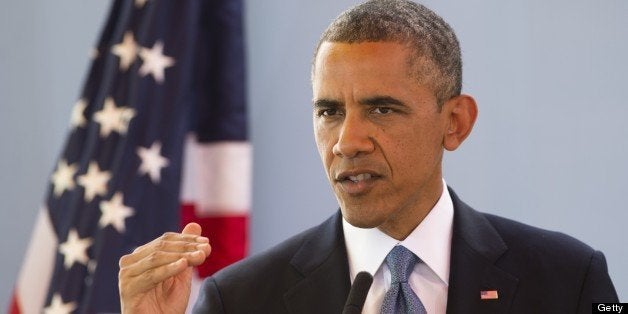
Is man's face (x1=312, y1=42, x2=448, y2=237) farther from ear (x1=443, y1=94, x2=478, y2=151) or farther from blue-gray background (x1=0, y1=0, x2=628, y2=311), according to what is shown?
blue-gray background (x1=0, y1=0, x2=628, y2=311)

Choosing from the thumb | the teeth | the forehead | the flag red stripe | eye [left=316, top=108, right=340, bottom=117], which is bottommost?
the flag red stripe

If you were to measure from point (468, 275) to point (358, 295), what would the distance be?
45cm

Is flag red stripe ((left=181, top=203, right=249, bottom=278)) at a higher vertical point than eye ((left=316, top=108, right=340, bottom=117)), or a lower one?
lower

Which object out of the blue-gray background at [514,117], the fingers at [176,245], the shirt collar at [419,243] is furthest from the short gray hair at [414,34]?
the blue-gray background at [514,117]

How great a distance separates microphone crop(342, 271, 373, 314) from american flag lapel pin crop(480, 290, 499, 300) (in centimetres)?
44

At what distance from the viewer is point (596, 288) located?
1.96 metres

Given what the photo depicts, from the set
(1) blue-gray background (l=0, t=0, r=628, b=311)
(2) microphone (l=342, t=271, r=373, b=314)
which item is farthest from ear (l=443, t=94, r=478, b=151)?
(1) blue-gray background (l=0, t=0, r=628, b=311)

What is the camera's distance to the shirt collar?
1.97 m

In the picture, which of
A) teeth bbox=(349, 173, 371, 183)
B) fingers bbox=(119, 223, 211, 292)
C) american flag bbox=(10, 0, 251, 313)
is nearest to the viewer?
fingers bbox=(119, 223, 211, 292)

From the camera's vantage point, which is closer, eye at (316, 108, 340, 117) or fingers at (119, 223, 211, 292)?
fingers at (119, 223, 211, 292)

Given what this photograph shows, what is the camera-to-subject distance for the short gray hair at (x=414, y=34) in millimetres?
1896

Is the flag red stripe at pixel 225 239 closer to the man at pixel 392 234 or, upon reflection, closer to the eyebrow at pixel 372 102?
the man at pixel 392 234

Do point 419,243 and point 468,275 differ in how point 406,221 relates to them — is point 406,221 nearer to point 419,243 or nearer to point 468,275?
point 419,243

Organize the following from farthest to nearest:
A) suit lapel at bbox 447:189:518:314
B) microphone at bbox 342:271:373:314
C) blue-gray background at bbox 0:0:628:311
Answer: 1. blue-gray background at bbox 0:0:628:311
2. suit lapel at bbox 447:189:518:314
3. microphone at bbox 342:271:373:314
